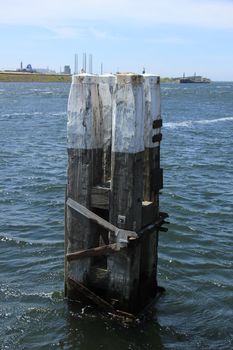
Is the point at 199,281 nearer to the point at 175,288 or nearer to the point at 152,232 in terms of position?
the point at 175,288

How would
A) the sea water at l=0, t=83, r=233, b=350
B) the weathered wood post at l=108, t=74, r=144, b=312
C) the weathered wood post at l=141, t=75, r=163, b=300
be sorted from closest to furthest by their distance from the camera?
the weathered wood post at l=108, t=74, r=144, b=312, the weathered wood post at l=141, t=75, r=163, b=300, the sea water at l=0, t=83, r=233, b=350

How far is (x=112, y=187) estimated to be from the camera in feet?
28.7

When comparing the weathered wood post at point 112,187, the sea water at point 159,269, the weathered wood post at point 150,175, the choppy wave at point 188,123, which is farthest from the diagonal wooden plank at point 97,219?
the choppy wave at point 188,123

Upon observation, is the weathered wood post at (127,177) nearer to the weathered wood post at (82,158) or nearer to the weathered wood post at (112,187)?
the weathered wood post at (112,187)

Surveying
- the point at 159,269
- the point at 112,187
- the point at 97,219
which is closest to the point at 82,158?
the point at 112,187

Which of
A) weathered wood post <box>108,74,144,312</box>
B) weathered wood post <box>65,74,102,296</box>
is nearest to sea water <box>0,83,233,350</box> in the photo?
weathered wood post <box>108,74,144,312</box>

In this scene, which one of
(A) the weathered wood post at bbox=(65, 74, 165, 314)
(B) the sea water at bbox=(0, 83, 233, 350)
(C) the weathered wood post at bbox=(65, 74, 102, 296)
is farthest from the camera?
(B) the sea water at bbox=(0, 83, 233, 350)

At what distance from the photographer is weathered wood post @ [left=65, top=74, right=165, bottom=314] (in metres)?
8.58

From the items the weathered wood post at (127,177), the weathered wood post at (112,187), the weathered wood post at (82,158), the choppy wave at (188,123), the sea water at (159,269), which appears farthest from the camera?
the choppy wave at (188,123)

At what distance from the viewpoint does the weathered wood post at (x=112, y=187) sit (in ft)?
28.1

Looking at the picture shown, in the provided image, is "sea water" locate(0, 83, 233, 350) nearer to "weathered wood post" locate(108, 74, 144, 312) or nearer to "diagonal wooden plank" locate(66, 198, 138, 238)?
"weathered wood post" locate(108, 74, 144, 312)

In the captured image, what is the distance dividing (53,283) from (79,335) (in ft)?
6.93

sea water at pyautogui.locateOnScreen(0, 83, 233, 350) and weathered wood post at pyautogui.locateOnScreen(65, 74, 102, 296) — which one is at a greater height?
weathered wood post at pyautogui.locateOnScreen(65, 74, 102, 296)

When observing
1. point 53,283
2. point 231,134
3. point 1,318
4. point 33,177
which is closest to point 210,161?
point 33,177
